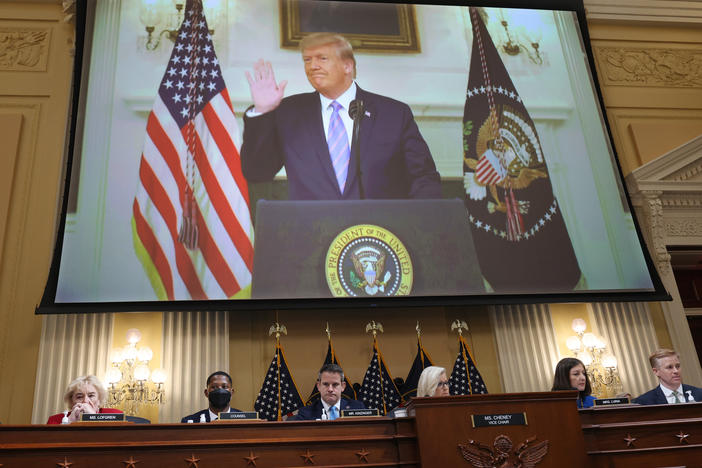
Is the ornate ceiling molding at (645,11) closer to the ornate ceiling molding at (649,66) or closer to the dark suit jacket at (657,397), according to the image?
the ornate ceiling molding at (649,66)

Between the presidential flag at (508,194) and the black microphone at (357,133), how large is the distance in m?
1.07

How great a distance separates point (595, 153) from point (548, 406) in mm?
4434

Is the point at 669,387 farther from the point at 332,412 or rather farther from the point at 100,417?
the point at 100,417

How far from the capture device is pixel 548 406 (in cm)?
369

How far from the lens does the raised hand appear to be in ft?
23.2

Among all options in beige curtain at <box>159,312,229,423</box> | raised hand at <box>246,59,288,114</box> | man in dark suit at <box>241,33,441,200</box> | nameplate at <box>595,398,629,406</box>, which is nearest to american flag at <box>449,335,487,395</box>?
man in dark suit at <box>241,33,441,200</box>

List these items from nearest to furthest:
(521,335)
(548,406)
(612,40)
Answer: (548,406) → (521,335) → (612,40)

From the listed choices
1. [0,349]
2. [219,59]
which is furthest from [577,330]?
[0,349]

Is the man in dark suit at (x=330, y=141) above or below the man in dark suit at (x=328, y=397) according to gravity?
above

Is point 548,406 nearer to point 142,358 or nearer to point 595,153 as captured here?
point 142,358

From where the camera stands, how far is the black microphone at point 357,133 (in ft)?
22.5

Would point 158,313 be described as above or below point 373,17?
below

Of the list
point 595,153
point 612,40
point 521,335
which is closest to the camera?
point 521,335

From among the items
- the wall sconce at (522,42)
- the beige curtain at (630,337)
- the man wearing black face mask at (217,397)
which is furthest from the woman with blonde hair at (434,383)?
the wall sconce at (522,42)
